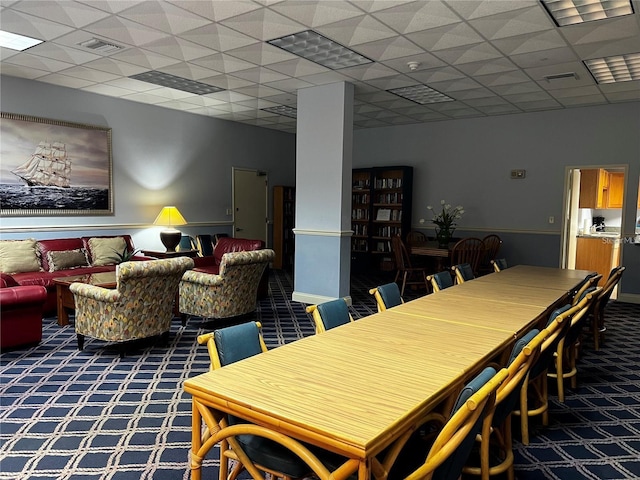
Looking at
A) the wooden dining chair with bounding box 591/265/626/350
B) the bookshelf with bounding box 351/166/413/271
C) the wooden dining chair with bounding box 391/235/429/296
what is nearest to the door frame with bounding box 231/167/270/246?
the bookshelf with bounding box 351/166/413/271

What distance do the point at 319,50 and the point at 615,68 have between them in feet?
11.1

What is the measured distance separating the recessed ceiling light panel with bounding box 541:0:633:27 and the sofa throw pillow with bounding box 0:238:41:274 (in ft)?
19.9

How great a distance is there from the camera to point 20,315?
4168mm

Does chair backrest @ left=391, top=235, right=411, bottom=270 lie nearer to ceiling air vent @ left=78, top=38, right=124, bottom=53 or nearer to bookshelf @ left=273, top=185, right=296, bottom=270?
bookshelf @ left=273, top=185, right=296, bottom=270

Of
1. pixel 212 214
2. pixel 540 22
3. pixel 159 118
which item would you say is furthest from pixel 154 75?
pixel 540 22

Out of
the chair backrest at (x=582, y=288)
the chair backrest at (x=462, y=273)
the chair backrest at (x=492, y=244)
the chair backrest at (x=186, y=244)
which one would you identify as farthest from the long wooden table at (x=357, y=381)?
the chair backrest at (x=186, y=244)

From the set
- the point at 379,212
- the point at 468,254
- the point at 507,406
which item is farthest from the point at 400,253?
the point at 507,406

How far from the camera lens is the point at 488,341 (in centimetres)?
226

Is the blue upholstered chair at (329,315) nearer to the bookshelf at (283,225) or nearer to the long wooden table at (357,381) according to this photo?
the long wooden table at (357,381)

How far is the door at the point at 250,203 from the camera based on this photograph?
30.2ft

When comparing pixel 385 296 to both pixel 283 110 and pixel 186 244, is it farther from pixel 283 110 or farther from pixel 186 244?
pixel 186 244

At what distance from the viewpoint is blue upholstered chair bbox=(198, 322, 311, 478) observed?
172 centimetres

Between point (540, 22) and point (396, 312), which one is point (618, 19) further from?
point (396, 312)

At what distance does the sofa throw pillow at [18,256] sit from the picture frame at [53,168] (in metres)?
0.52
